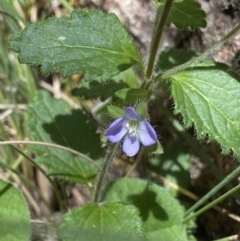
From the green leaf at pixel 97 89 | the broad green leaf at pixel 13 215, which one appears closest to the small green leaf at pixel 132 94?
the green leaf at pixel 97 89

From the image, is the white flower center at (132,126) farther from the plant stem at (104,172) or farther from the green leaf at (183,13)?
the green leaf at (183,13)

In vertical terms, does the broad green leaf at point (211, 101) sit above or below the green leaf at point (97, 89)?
below

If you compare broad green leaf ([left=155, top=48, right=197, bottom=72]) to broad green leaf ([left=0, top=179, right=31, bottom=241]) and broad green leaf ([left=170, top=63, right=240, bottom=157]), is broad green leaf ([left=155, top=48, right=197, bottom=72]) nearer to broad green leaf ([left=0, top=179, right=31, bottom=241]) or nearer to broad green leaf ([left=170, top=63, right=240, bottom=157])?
broad green leaf ([left=170, top=63, right=240, bottom=157])

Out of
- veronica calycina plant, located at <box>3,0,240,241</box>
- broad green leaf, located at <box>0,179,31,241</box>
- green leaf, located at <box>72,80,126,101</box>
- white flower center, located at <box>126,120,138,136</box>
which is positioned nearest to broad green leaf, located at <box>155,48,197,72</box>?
green leaf, located at <box>72,80,126,101</box>

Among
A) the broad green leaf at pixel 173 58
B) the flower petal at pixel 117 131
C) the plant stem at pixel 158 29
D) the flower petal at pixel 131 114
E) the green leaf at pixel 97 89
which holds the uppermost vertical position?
the broad green leaf at pixel 173 58

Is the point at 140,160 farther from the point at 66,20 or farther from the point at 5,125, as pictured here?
the point at 66,20

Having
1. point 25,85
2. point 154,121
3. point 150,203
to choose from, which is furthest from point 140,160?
point 25,85
